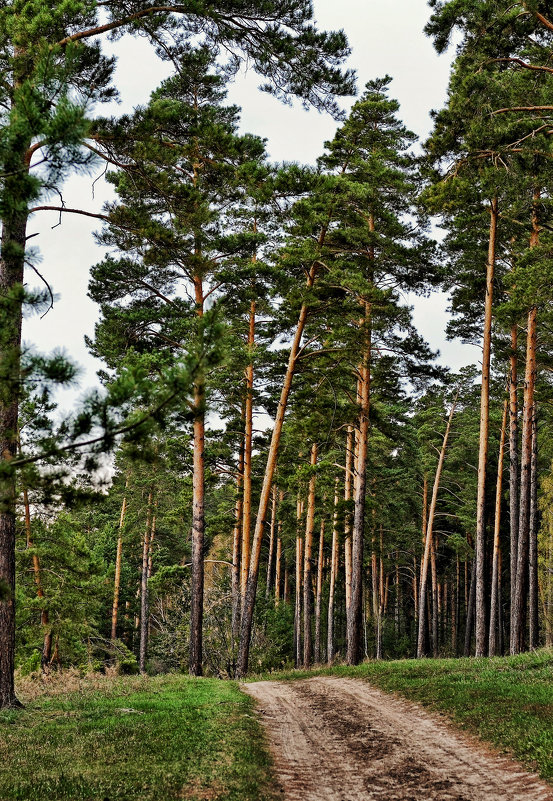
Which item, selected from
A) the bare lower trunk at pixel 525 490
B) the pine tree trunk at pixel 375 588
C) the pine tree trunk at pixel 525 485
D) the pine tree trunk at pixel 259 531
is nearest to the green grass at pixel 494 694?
the pine tree trunk at pixel 259 531

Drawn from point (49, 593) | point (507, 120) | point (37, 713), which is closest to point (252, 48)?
point (507, 120)

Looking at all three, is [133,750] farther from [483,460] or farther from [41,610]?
[41,610]

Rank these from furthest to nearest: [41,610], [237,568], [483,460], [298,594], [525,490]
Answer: [298,594] → [237,568] → [41,610] → [525,490] → [483,460]

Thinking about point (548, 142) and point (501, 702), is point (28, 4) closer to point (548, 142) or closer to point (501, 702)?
point (548, 142)

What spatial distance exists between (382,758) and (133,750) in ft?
10.1

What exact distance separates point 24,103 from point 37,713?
29.4 ft

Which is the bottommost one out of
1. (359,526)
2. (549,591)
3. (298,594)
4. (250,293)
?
(298,594)

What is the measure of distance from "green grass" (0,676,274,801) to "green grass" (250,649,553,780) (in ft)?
10.1

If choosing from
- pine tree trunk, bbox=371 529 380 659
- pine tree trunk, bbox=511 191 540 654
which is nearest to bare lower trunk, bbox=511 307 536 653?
pine tree trunk, bbox=511 191 540 654

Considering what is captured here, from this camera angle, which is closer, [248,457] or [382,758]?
[382,758]

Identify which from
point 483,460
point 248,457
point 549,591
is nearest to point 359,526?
point 483,460

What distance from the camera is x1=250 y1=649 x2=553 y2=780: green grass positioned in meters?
8.04

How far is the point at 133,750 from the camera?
7.47 meters

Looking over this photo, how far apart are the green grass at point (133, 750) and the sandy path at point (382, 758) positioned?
499 mm
